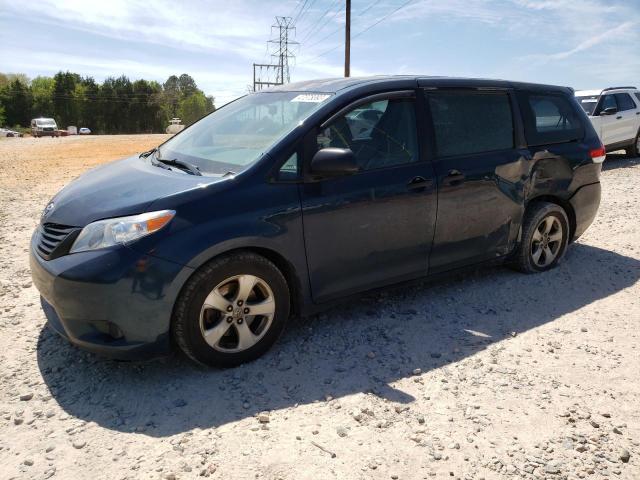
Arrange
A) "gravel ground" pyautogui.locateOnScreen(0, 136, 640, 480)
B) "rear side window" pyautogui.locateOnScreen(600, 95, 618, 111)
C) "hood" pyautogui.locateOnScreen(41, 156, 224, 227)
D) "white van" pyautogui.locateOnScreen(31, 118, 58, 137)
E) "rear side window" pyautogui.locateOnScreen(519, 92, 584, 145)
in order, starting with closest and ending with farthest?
"gravel ground" pyautogui.locateOnScreen(0, 136, 640, 480) < "hood" pyautogui.locateOnScreen(41, 156, 224, 227) < "rear side window" pyautogui.locateOnScreen(519, 92, 584, 145) < "rear side window" pyautogui.locateOnScreen(600, 95, 618, 111) < "white van" pyautogui.locateOnScreen(31, 118, 58, 137)

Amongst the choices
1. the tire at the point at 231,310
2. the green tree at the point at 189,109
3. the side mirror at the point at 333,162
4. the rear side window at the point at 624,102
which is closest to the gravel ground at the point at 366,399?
the tire at the point at 231,310

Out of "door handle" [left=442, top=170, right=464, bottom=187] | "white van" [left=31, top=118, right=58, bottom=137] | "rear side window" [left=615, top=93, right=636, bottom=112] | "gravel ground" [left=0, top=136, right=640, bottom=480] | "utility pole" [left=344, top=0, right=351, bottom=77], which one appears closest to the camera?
"gravel ground" [left=0, top=136, right=640, bottom=480]

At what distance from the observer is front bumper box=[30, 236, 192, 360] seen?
279 cm

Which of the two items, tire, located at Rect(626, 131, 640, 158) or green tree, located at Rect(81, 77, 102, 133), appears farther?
green tree, located at Rect(81, 77, 102, 133)

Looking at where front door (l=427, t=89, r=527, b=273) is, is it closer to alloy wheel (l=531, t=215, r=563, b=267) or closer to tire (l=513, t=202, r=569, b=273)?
tire (l=513, t=202, r=569, b=273)

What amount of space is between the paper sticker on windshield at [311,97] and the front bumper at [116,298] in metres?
1.55

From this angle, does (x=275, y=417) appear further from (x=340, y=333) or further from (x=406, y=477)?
(x=340, y=333)

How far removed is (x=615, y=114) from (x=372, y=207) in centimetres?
1194

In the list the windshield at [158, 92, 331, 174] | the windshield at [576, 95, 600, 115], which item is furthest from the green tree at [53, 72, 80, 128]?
the windshield at [158, 92, 331, 174]

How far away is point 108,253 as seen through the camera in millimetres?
2799

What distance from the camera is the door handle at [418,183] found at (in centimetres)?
374

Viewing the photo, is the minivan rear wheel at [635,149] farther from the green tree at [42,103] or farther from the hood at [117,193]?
the green tree at [42,103]

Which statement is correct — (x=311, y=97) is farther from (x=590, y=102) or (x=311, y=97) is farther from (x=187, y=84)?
(x=187, y=84)

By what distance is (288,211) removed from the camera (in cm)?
323
